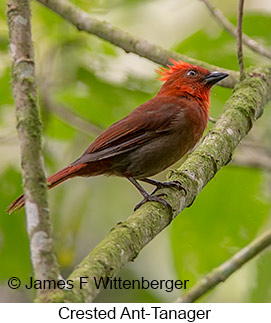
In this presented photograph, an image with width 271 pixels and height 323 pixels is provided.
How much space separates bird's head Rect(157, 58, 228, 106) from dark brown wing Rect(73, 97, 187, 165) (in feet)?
0.93

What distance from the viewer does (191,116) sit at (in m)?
3.85

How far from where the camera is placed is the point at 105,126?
163 inches

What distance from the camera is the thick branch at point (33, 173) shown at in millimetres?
1812

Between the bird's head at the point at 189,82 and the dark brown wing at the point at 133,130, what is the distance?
0.93ft

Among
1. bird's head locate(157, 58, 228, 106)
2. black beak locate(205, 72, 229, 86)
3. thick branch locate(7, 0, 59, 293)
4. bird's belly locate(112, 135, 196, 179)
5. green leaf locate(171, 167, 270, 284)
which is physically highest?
bird's head locate(157, 58, 228, 106)

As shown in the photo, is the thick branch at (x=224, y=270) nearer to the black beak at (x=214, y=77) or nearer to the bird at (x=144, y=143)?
the bird at (x=144, y=143)

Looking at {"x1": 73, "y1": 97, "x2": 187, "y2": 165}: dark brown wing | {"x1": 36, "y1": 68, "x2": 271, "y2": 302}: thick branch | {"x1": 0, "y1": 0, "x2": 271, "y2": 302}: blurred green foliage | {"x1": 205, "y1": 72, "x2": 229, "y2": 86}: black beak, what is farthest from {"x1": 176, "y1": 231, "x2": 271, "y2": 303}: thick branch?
{"x1": 205, "y1": 72, "x2": 229, "y2": 86}: black beak

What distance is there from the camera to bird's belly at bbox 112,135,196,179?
3.71 meters

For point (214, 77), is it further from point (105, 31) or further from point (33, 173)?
point (33, 173)

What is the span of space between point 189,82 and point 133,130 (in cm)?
69

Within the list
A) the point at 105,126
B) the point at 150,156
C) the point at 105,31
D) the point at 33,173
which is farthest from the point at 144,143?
the point at 33,173

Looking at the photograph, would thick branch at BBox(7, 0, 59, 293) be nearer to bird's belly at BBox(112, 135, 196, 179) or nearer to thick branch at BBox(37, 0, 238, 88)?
bird's belly at BBox(112, 135, 196, 179)

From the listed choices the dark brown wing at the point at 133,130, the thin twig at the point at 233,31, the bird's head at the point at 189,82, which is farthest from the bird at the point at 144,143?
the thin twig at the point at 233,31
